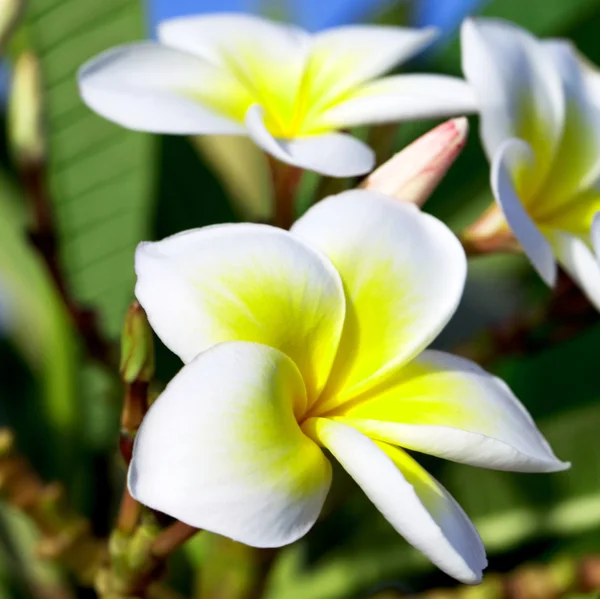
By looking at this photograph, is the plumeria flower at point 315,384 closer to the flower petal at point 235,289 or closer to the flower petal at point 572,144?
the flower petal at point 235,289

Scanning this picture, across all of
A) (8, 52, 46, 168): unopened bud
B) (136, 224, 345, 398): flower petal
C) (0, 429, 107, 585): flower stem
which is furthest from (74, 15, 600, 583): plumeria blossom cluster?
(0, 429, 107, 585): flower stem

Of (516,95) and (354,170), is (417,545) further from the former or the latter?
(516,95)

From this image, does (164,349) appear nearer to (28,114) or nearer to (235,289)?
(28,114)

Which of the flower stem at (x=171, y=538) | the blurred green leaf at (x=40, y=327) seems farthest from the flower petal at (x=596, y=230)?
the blurred green leaf at (x=40, y=327)

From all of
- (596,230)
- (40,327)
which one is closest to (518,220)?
(596,230)

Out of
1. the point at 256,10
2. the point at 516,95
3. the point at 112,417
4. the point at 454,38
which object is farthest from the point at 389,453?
the point at 256,10

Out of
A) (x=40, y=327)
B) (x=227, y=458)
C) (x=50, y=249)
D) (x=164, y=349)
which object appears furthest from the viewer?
(x=40, y=327)
